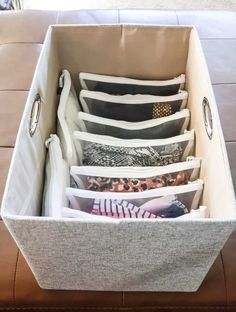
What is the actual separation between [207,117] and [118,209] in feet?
0.91

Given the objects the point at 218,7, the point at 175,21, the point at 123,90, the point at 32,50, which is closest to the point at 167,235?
the point at 123,90

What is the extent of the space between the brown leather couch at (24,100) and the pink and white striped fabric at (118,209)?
0.50 ft

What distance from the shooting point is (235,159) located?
3.09ft

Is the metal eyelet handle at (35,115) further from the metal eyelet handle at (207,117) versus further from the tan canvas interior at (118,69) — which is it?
the metal eyelet handle at (207,117)

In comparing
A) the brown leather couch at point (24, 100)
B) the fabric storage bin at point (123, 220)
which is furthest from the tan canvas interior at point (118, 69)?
the brown leather couch at point (24, 100)

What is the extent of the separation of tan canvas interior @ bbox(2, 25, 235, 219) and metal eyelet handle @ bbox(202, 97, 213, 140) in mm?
17

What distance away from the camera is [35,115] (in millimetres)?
806

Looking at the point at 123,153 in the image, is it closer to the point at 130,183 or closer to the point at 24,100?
the point at 130,183

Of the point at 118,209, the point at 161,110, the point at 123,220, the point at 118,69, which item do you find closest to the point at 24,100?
the point at 118,69

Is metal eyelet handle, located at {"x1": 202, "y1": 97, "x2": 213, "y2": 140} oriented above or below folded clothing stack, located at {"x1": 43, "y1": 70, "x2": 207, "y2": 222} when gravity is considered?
above

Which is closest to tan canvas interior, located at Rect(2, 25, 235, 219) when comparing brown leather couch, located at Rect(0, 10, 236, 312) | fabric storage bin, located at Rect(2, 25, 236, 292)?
fabric storage bin, located at Rect(2, 25, 236, 292)

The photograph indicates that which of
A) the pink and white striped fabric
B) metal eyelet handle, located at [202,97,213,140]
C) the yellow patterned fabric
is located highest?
metal eyelet handle, located at [202,97,213,140]

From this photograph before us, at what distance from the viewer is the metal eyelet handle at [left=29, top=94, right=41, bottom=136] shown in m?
0.77

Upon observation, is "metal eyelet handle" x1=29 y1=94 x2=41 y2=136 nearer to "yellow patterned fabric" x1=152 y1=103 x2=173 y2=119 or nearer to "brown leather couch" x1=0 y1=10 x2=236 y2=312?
"brown leather couch" x1=0 y1=10 x2=236 y2=312
